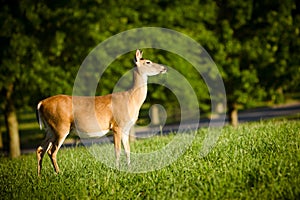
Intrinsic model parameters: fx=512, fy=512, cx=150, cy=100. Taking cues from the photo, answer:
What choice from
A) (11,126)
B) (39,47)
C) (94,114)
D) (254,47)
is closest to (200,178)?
(94,114)

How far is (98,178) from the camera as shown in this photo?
7.70m

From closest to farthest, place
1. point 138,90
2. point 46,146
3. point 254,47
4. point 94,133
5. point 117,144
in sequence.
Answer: point 117,144
point 46,146
point 94,133
point 138,90
point 254,47

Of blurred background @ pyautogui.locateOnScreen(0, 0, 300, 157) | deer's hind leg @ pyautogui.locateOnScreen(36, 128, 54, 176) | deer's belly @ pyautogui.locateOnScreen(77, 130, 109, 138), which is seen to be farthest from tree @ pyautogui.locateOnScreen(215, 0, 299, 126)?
deer's hind leg @ pyautogui.locateOnScreen(36, 128, 54, 176)

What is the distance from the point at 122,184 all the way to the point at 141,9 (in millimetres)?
13005

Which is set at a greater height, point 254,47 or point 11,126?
point 254,47

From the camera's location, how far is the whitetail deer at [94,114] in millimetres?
9462

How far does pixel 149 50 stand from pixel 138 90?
9.15m

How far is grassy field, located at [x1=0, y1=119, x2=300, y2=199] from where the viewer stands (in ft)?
21.6

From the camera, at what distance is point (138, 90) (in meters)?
9.80

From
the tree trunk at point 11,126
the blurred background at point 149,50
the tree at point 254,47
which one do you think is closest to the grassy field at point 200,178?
the blurred background at point 149,50

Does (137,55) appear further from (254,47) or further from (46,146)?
(254,47)

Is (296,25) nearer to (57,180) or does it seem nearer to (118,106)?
(118,106)

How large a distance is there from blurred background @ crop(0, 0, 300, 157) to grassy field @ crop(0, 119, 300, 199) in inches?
361

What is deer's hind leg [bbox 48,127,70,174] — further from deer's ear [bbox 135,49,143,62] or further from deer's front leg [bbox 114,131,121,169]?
deer's ear [bbox 135,49,143,62]
